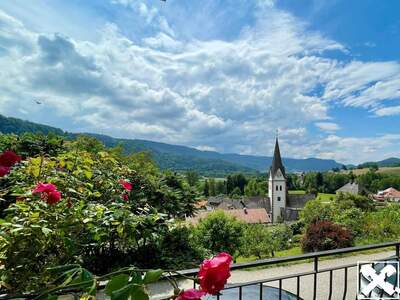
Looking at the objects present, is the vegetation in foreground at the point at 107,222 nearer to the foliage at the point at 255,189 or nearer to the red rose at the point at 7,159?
the red rose at the point at 7,159

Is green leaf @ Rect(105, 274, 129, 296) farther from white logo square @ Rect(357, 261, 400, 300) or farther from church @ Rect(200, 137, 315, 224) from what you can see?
church @ Rect(200, 137, 315, 224)

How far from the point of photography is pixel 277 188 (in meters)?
47.5

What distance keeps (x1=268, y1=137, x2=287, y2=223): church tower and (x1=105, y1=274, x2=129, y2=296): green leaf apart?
45872 millimetres

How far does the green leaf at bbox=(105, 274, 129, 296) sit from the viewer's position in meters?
0.71

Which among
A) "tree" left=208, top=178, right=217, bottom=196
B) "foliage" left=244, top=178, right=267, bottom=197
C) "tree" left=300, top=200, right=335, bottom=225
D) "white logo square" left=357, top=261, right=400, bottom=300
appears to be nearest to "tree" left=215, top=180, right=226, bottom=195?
"tree" left=208, top=178, right=217, bottom=196

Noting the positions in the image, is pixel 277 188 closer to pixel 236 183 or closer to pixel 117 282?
pixel 236 183

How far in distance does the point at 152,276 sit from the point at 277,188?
48405mm

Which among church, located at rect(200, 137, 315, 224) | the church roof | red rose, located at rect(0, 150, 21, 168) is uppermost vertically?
the church roof

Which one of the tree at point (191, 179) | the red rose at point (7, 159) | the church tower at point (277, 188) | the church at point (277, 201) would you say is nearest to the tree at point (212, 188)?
the church at point (277, 201)

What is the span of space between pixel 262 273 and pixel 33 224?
6718mm

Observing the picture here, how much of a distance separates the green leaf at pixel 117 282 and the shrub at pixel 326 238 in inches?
379

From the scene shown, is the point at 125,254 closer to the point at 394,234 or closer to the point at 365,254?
the point at 365,254

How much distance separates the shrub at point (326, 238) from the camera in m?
9.30

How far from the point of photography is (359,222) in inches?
444
